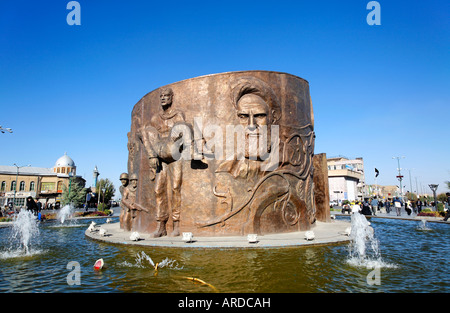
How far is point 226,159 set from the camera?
472 inches

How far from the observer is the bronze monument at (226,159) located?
1188 cm

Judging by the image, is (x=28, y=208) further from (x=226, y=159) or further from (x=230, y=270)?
(x=230, y=270)

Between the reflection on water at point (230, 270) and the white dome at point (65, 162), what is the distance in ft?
265

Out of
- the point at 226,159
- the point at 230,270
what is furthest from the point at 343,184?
the point at 230,270

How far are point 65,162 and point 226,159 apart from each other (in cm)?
8499

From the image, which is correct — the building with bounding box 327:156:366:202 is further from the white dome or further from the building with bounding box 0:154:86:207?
the white dome

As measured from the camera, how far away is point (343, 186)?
181 ft

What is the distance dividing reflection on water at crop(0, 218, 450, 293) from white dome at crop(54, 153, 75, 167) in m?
80.8

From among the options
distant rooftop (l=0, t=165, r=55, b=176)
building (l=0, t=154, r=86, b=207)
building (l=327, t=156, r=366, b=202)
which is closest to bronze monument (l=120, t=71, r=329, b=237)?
building (l=327, t=156, r=366, b=202)

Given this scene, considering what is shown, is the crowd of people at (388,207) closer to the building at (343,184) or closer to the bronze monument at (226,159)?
the bronze monument at (226,159)

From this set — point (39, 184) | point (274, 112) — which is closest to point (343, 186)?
point (274, 112)

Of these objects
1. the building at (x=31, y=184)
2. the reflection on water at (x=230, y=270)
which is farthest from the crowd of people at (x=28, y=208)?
the building at (x=31, y=184)
